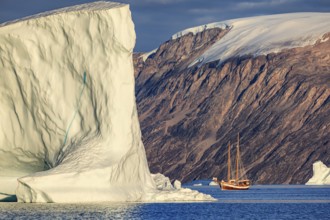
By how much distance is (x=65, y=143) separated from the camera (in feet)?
210

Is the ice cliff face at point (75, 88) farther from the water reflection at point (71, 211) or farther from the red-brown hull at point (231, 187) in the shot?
the red-brown hull at point (231, 187)

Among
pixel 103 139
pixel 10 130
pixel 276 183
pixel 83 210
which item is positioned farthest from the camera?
pixel 276 183

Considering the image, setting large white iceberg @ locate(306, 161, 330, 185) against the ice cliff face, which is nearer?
the ice cliff face

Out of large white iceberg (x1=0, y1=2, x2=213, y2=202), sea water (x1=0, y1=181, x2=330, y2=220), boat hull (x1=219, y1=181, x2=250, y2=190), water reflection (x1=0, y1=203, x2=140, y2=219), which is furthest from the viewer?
boat hull (x1=219, y1=181, x2=250, y2=190)

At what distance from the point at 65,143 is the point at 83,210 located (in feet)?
28.4

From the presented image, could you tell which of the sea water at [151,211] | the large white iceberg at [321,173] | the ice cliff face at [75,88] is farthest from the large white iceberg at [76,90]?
the large white iceberg at [321,173]

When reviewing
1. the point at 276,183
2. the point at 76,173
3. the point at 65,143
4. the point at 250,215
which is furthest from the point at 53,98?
the point at 276,183

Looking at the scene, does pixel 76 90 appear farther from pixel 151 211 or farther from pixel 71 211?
pixel 71 211

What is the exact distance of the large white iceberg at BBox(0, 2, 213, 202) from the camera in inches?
2463

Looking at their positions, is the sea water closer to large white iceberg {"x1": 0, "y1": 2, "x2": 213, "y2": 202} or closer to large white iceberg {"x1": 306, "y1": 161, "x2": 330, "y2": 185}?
large white iceberg {"x1": 0, "y1": 2, "x2": 213, "y2": 202}

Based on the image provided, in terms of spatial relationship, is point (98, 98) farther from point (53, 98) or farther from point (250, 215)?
point (250, 215)

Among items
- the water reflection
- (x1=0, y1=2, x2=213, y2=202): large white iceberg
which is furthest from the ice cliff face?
the water reflection

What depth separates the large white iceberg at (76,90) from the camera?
62.6 meters

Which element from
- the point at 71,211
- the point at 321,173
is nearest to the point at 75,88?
the point at 71,211
